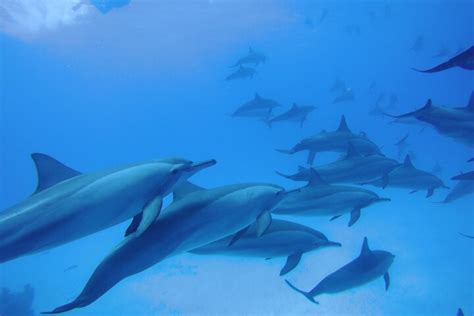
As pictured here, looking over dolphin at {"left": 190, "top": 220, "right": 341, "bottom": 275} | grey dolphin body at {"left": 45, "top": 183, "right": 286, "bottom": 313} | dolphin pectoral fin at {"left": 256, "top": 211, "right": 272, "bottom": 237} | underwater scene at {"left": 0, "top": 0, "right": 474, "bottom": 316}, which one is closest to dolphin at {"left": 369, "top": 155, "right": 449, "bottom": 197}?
underwater scene at {"left": 0, "top": 0, "right": 474, "bottom": 316}

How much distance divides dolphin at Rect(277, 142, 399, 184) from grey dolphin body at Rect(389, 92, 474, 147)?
66.0 inches

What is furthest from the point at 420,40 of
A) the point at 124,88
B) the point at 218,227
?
the point at 124,88

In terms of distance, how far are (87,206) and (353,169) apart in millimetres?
5273

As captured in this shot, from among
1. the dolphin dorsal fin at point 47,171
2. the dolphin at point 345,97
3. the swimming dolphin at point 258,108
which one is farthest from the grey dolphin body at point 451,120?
the dolphin at point 345,97

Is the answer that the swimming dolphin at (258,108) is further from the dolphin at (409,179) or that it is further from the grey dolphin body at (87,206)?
the grey dolphin body at (87,206)

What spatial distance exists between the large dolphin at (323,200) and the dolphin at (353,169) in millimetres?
630

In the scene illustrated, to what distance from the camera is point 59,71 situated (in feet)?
177

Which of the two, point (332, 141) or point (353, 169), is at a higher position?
point (332, 141)

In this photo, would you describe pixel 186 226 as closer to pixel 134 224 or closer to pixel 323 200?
pixel 134 224

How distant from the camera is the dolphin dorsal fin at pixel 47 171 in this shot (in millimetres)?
3611

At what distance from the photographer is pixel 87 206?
304 cm

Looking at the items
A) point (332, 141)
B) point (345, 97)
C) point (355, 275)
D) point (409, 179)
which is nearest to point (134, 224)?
point (355, 275)

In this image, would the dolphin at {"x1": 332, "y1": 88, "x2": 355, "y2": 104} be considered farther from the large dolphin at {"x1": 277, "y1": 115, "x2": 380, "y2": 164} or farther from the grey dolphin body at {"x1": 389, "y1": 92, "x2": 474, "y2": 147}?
the grey dolphin body at {"x1": 389, "y1": 92, "x2": 474, "y2": 147}

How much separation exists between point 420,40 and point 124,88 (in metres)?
58.7
